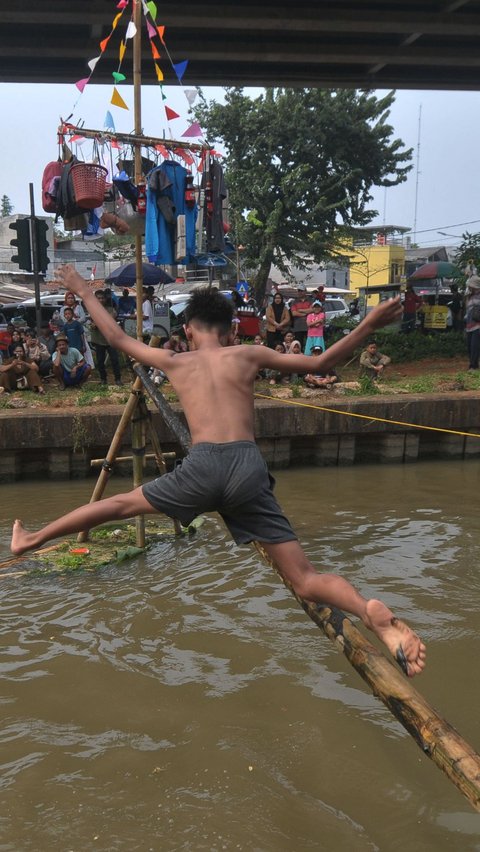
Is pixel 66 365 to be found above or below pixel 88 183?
below

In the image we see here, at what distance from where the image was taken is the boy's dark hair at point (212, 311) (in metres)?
3.71

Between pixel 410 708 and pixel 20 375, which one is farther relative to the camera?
pixel 20 375

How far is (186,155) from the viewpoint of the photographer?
7.22 metres

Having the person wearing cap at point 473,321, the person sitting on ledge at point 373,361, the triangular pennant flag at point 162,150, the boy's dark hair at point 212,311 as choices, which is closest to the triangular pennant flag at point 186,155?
the triangular pennant flag at point 162,150

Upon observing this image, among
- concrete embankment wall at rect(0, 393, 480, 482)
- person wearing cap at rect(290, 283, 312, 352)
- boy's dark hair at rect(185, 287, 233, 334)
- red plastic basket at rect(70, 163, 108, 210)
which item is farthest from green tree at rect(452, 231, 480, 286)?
boy's dark hair at rect(185, 287, 233, 334)

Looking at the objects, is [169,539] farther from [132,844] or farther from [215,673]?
[132,844]

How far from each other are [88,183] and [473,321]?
336 inches

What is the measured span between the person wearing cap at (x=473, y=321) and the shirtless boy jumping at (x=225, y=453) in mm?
10454

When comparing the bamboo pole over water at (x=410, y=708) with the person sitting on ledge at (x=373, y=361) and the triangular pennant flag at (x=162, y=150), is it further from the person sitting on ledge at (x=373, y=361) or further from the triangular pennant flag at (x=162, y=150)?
the person sitting on ledge at (x=373, y=361)

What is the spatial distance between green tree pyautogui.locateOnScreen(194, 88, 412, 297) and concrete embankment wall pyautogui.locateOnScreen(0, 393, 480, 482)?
15084 mm

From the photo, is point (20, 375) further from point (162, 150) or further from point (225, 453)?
point (225, 453)

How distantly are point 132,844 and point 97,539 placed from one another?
435cm

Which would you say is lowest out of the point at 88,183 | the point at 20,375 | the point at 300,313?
the point at 20,375

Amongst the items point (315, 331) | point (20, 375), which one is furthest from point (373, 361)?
point (20, 375)
